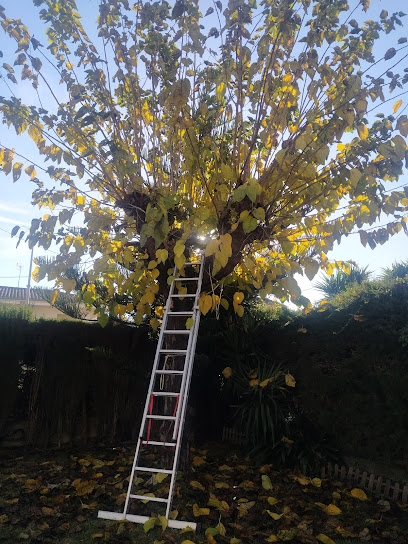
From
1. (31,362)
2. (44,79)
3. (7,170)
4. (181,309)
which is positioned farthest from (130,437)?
(44,79)

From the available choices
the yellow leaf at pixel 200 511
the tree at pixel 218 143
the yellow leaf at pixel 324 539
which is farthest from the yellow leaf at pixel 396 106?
the yellow leaf at pixel 200 511

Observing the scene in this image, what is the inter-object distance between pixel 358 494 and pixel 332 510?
55 cm

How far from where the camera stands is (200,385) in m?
6.16

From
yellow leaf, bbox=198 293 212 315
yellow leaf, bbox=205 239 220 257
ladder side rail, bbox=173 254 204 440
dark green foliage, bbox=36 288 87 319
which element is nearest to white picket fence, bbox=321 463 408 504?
ladder side rail, bbox=173 254 204 440

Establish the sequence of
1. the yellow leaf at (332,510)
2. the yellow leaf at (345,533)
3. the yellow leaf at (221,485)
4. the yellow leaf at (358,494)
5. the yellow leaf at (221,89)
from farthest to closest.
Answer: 1. the yellow leaf at (221,485)
2. the yellow leaf at (358,494)
3. the yellow leaf at (332,510)
4. the yellow leaf at (221,89)
5. the yellow leaf at (345,533)

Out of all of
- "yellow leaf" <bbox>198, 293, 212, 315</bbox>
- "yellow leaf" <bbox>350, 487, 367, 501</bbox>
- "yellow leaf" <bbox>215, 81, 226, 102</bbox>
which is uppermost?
"yellow leaf" <bbox>215, 81, 226, 102</bbox>

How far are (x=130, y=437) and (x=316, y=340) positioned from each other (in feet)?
9.52

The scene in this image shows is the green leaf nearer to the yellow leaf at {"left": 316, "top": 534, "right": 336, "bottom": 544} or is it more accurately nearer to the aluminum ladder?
the aluminum ladder

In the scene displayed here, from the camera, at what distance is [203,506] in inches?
143

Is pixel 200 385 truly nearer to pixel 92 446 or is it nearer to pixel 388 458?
pixel 92 446

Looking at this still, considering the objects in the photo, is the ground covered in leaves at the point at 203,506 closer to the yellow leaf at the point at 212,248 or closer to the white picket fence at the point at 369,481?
the white picket fence at the point at 369,481

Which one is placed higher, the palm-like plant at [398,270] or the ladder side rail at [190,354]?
the palm-like plant at [398,270]

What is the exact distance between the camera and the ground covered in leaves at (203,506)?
3.08 metres

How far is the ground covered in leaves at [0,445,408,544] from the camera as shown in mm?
3080
